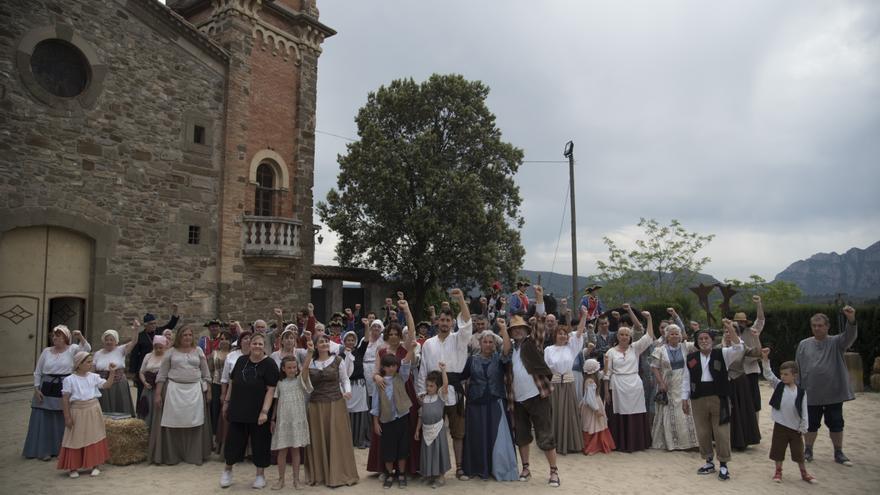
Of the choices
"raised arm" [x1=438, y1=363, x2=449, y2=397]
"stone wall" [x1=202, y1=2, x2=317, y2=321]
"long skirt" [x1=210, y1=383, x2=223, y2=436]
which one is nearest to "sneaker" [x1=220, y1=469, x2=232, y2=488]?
"long skirt" [x1=210, y1=383, x2=223, y2=436]

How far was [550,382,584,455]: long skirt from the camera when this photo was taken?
8297 millimetres

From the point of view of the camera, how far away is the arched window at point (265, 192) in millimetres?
17234

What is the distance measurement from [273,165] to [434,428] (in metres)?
12.9

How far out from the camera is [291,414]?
6613 millimetres

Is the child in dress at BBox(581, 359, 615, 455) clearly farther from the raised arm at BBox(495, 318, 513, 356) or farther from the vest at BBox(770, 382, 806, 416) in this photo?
the vest at BBox(770, 382, 806, 416)

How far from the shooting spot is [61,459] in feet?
22.7

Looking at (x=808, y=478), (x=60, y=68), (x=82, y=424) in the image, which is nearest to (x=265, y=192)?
(x=60, y=68)

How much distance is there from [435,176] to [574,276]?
285 inches

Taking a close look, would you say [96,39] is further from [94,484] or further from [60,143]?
[94,484]

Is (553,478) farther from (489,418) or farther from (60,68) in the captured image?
(60,68)

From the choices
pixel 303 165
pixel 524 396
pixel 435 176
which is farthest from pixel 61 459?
pixel 435 176

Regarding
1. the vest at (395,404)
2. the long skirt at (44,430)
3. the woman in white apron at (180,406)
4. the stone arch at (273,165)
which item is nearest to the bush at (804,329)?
the vest at (395,404)

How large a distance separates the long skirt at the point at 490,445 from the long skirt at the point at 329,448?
4.70ft

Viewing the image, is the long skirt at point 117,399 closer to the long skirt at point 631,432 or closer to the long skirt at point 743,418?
the long skirt at point 631,432
